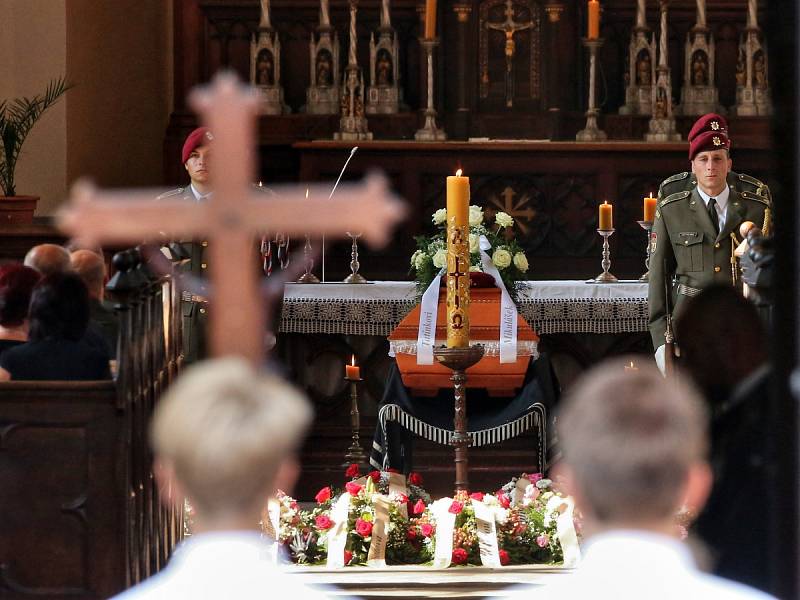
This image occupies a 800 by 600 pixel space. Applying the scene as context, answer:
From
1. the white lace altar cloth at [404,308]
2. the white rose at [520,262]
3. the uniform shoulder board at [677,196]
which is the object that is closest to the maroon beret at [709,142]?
the uniform shoulder board at [677,196]

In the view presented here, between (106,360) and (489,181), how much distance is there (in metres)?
5.41

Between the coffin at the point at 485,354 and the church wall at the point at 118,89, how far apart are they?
399 cm

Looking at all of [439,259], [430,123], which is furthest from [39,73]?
[439,259]

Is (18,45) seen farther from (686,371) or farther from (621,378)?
(621,378)

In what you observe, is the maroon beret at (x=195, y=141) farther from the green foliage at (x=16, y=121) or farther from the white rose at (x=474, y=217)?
the green foliage at (x=16, y=121)

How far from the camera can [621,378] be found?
1.75m

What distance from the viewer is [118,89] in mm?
10680

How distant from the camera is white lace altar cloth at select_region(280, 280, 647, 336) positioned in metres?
7.66

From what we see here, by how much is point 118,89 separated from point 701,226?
5.51 metres

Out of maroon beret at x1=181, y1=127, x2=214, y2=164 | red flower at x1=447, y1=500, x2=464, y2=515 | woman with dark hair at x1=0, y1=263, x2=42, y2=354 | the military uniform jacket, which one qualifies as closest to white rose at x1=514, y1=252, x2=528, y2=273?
the military uniform jacket

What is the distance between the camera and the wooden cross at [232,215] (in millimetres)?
1889

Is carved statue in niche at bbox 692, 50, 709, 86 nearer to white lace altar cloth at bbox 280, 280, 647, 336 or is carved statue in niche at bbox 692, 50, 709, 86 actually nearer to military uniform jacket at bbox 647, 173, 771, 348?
white lace altar cloth at bbox 280, 280, 647, 336

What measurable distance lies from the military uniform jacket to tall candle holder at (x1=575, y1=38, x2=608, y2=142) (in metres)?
3.40

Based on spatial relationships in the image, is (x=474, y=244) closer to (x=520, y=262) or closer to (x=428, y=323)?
(x=520, y=262)
